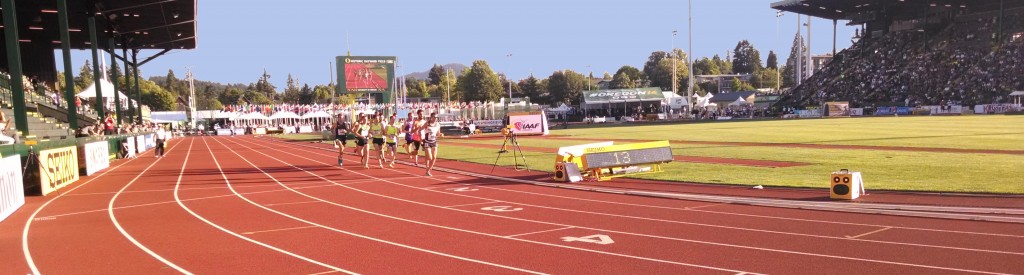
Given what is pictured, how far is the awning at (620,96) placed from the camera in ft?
286

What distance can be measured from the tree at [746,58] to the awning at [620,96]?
103 meters

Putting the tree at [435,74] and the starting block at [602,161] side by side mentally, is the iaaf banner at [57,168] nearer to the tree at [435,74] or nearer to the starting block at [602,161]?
the starting block at [602,161]

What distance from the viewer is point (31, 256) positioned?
771 centimetres

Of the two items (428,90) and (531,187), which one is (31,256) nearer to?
(531,187)

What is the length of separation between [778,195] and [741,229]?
3383mm

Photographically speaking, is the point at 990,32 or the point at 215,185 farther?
the point at 990,32

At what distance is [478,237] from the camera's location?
324 inches

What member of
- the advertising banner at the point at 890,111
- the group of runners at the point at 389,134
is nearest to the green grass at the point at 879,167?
the group of runners at the point at 389,134

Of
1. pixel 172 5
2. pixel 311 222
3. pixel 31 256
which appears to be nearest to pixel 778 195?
pixel 311 222

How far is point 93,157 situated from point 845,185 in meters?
21.2

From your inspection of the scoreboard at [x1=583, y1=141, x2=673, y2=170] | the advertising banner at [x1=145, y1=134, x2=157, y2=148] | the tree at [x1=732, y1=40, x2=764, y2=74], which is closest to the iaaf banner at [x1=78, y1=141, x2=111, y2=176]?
the scoreboard at [x1=583, y1=141, x2=673, y2=170]

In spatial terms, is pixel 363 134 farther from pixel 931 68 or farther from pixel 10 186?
pixel 931 68

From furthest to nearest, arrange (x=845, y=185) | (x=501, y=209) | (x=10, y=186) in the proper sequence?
(x=10, y=186)
(x=501, y=209)
(x=845, y=185)

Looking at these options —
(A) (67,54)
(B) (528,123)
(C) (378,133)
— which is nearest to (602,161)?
(C) (378,133)
